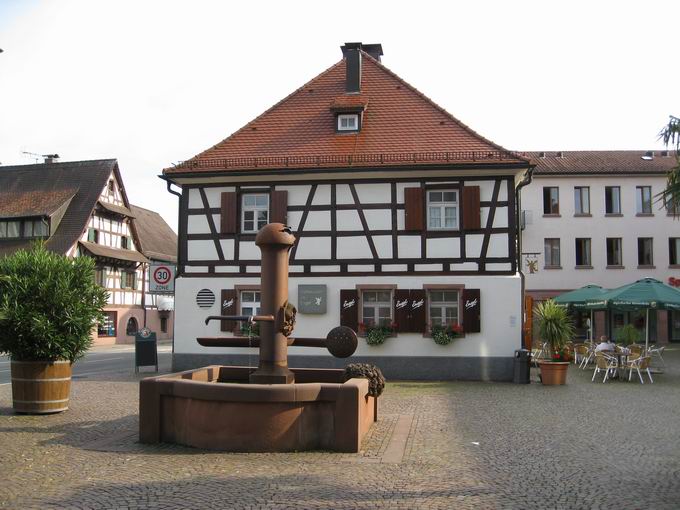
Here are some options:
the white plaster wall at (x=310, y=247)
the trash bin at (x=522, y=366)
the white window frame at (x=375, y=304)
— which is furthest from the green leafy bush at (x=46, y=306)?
the trash bin at (x=522, y=366)

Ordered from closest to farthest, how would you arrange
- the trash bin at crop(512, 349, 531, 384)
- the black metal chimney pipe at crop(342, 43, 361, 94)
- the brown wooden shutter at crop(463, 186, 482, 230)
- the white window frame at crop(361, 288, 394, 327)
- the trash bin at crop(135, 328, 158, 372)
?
1. the trash bin at crop(512, 349, 531, 384)
2. the brown wooden shutter at crop(463, 186, 482, 230)
3. the white window frame at crop(361, 288, 394, 327)
4. the trash bin at crop(135, 328, 158, 372)
5. the black metal chimney pipe at crop(342, 43, 361, 94)

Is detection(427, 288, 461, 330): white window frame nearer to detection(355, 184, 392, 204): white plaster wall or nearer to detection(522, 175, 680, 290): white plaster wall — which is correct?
detection(355, 184, 392, 204): white plaster wall

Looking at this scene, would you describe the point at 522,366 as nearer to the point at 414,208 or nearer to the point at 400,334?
the point at 400,334

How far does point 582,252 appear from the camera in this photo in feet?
141

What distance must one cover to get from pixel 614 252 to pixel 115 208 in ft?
96.3

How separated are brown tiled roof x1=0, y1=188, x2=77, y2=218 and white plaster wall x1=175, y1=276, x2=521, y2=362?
2599 cm

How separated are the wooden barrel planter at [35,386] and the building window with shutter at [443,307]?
10.1 metres

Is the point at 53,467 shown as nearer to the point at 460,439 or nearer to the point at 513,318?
the point at 460,439

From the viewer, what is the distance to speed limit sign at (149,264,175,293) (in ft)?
64.0

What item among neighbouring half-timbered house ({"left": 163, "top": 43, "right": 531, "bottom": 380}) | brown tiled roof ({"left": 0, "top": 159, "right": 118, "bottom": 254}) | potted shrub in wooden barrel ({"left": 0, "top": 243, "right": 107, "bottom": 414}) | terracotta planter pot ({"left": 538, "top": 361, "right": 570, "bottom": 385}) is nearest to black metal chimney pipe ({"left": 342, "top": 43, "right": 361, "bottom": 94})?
neighbouring half-timbered house ({"left": 163, "top": 43, "right": 531, "bottom": 380})

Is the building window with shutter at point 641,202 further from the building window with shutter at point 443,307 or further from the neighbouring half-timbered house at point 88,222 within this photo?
the neighbouring half-timbered house at point 88,222

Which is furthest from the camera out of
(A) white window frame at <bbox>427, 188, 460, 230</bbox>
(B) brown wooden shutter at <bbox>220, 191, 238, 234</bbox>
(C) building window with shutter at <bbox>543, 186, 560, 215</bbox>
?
(C) building window with shutter at <bbox>543, 186, 560, 215</bbox>

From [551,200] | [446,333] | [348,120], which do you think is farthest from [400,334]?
[551,200]

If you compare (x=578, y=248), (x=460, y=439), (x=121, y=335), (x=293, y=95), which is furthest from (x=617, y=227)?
(x=460, y=439)
